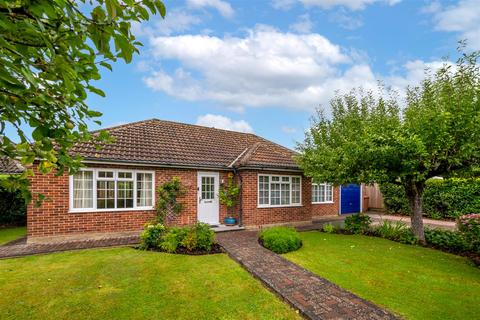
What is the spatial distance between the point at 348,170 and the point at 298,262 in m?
4.79

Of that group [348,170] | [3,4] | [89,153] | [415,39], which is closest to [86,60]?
[3,4]

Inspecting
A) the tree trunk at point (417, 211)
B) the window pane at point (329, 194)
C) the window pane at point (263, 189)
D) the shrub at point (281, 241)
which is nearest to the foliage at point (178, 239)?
the shrub at point (281, 241)

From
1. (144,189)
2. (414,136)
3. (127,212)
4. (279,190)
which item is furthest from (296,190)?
(127,212)

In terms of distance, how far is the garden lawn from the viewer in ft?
15.1

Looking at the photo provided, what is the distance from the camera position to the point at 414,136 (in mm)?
7598

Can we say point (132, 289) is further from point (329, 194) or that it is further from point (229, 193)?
point (329, 194)

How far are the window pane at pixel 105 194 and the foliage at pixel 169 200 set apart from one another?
1.74 meters

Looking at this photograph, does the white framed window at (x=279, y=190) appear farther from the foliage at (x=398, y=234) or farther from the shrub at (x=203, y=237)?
the shrub at (x=203, y=237)

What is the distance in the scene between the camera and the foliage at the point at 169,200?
11.1 metres

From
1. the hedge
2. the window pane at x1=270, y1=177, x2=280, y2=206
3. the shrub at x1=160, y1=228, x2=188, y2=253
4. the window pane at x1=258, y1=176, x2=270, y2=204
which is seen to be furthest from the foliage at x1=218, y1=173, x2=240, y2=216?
the hedge

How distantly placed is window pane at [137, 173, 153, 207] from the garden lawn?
3.46m

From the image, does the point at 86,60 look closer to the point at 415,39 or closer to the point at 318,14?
the point at 318,14

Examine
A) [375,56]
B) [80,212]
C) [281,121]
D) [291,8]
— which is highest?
[291,8]

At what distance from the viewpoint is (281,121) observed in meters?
17.1
